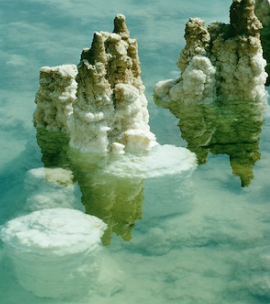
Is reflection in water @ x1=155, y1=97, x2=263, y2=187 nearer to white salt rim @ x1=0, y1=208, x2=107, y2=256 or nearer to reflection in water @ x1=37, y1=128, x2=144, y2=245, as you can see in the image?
reflection in water @ x1=37, y1=128, x2=144, y2=245

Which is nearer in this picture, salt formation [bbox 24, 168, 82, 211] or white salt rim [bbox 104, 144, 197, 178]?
salt formation [bbox 24, 168, 82, 211]

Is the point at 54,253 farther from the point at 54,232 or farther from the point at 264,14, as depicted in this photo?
the point at 264,14

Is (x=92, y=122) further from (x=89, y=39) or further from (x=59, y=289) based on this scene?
(x=89, y=39)

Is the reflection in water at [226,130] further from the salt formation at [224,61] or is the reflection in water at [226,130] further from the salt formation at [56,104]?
the salt formation at [56,104]

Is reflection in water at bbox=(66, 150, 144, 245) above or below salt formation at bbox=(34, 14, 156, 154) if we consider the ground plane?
below

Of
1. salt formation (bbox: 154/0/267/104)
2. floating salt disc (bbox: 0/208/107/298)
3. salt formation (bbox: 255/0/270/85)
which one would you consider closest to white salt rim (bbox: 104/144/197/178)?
floating salt disc (bbox: 0/208/107/298)
